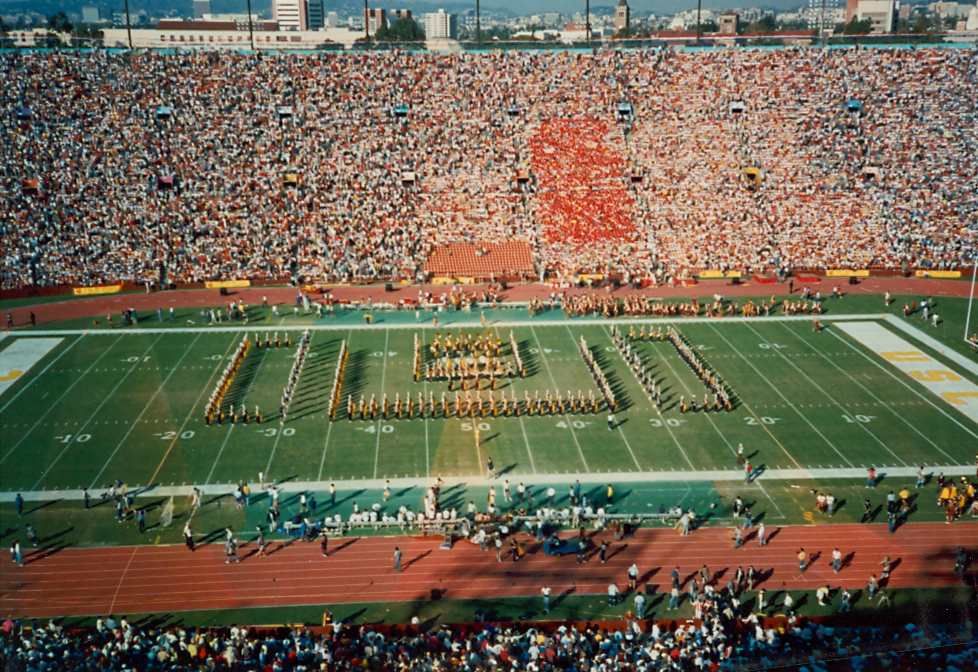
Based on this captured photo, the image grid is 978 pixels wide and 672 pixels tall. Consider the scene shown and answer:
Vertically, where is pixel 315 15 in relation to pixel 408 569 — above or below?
above

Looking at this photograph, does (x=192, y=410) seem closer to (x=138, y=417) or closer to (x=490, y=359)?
(x=138, y=417)

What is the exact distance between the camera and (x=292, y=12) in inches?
5320

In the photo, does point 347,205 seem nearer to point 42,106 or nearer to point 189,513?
point 42,106

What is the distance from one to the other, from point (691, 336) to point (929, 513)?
46.0ft

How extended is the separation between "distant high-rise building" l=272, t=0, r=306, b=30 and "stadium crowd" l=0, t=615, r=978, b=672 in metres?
125

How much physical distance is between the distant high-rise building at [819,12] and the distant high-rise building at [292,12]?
279ft

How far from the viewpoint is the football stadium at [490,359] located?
20.2 m

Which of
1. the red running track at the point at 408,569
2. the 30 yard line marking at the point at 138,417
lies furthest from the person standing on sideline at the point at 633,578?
the 30 yard line marking at the point at 138,417

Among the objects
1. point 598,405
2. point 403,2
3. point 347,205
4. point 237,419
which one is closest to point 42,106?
point 347,205

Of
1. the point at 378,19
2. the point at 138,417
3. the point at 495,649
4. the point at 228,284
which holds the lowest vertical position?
the point at 495,649

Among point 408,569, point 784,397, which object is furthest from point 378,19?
point 408,569

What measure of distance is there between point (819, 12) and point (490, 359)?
4593 centimetres

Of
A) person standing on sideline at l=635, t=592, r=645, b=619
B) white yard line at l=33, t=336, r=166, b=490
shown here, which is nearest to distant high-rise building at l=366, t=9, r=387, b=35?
white yard line at l=33, t=336, r=166, b=490

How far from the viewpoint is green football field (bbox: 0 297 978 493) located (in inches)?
1045
